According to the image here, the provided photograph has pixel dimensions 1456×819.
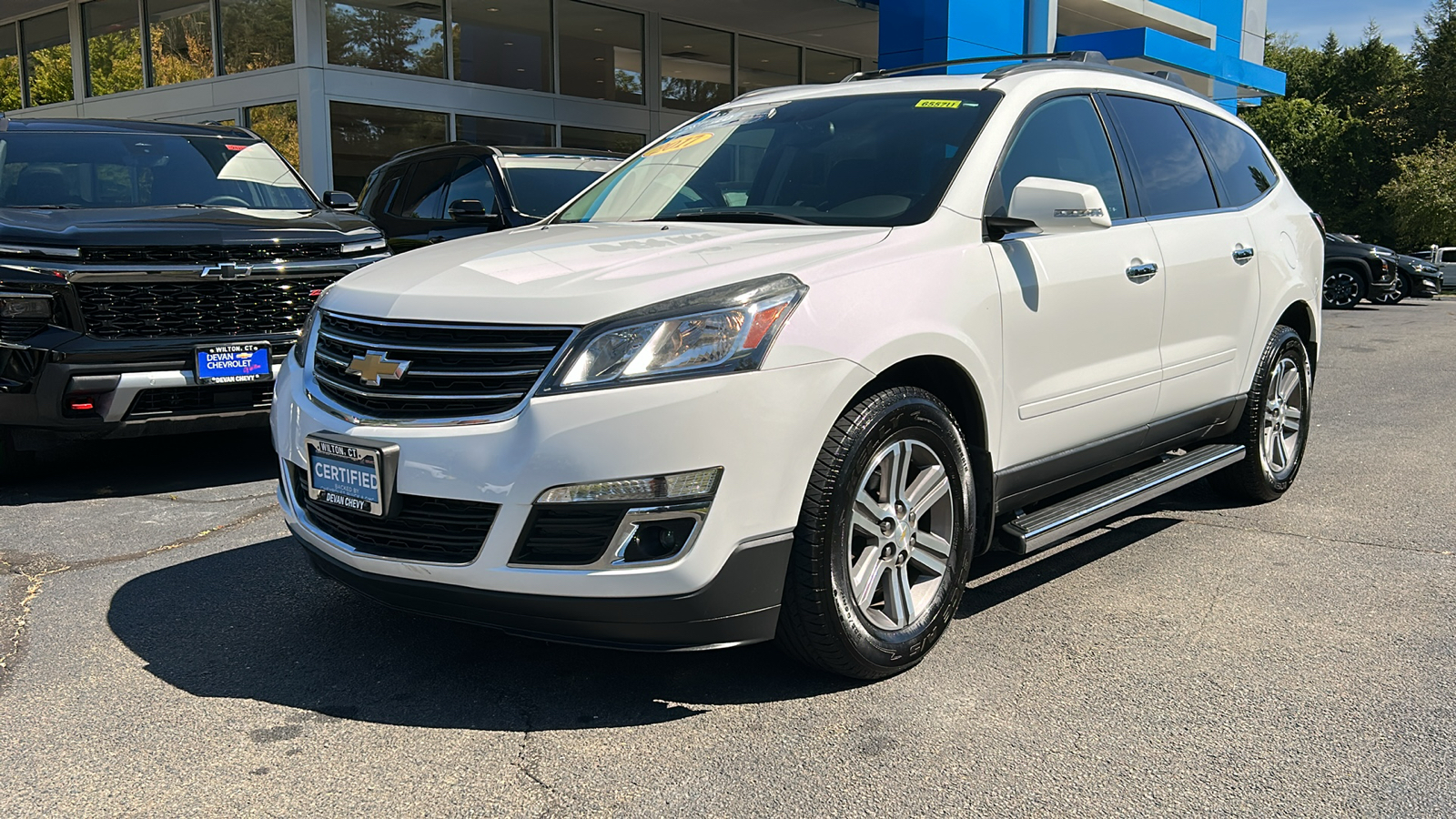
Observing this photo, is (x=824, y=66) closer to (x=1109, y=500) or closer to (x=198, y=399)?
(x=198, y=399)

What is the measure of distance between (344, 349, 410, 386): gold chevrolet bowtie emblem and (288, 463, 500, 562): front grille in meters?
0.33

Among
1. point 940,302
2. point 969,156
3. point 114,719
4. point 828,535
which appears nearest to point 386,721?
point 114,719

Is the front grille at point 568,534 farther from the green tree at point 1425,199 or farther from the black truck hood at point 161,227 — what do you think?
the green tree at point 1425,199

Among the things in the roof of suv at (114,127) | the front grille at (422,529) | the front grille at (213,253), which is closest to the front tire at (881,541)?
the front grille at (422,529)

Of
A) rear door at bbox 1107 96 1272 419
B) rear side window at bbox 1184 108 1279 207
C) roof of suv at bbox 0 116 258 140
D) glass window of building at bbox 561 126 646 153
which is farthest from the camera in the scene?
glass window of building at bbox 561 126 646 153

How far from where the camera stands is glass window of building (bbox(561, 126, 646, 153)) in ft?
62.1

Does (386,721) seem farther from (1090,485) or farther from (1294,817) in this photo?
(1090,485)

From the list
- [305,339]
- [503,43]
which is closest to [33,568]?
[305,339]

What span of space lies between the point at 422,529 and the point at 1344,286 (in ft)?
70.7

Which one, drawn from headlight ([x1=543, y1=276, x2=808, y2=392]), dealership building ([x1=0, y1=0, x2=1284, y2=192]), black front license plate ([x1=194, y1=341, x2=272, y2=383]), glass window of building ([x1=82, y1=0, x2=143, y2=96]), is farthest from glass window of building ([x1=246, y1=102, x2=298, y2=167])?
headlight ([x1=543, y1=276, x2=808, y2=392])

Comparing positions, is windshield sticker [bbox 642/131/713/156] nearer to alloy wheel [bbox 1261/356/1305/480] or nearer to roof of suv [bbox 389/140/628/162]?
alloy wheel [bbox 1261/356/1305/480]

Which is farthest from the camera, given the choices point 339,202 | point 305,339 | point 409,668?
point 339,202

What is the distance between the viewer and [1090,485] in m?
4.72

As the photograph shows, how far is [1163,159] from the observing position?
15.6ft
